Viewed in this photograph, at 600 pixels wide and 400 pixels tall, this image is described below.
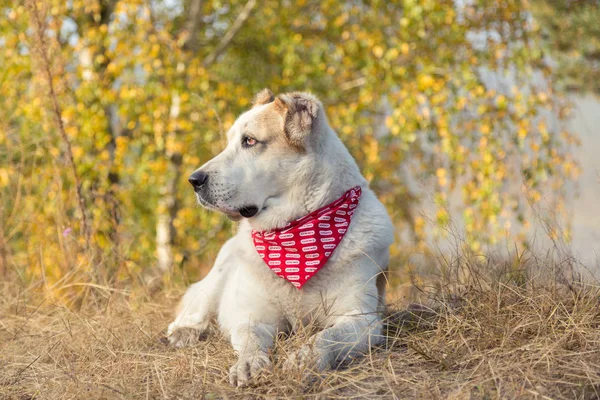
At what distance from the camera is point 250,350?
2721 mm

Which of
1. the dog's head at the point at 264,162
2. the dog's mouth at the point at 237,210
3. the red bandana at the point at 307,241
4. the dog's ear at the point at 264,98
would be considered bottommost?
the red bandana at the point at 307,241

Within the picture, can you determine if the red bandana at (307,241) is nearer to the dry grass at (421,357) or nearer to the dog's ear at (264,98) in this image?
the dry grass at (421,357)

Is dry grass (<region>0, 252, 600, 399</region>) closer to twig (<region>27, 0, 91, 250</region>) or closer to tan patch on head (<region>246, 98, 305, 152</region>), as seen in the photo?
tan patch on head (<region>246, 98, 305, 152</region>)

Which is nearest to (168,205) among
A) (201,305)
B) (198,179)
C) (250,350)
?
(201,305)

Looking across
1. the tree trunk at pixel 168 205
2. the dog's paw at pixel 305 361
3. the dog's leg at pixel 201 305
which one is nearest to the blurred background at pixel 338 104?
the tree trunk at pixel 168 205

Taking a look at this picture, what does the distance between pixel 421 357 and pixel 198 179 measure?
1.32m

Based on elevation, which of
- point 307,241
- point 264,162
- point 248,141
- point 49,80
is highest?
point 49,80

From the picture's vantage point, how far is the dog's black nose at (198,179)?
10.1 ft

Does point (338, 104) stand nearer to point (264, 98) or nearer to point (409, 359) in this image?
point (264, 98)

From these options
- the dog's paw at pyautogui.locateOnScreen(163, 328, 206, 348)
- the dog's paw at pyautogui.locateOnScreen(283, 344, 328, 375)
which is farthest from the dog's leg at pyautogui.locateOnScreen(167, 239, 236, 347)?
the dog's paw at pyautogui.locateOnScreen(283, 344, 328, 375)

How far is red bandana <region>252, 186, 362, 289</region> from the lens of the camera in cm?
310

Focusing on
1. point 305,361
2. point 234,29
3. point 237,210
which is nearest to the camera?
point 305,361

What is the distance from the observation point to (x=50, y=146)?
22.7 feet

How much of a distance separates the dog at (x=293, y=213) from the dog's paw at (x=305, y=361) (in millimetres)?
357
